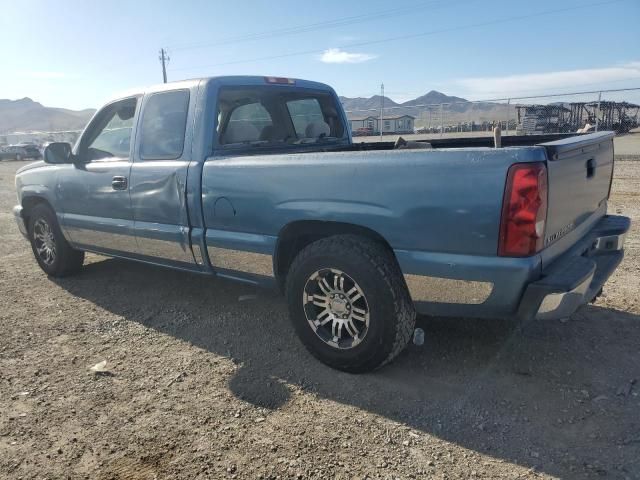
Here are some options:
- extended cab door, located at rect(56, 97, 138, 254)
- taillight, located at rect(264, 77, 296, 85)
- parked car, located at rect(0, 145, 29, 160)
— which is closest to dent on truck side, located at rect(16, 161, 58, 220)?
extended cab door, located at rect(56, 97, 138, 254)

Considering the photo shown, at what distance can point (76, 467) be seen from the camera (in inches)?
99.7

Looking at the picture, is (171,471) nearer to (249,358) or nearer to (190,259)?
(249,358)

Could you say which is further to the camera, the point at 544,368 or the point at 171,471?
the point at 544,368

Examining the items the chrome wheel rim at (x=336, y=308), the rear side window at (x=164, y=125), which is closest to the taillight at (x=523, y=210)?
the chrome wheel rim at (x=336, y=308)

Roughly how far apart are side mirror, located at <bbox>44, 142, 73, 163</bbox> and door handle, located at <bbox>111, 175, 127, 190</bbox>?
771mm

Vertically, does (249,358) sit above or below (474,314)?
below

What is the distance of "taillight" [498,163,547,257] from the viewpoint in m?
2.46

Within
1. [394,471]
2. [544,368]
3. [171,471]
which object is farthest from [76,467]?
[544,368]

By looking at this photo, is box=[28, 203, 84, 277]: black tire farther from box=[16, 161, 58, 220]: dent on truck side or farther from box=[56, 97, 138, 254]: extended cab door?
box=[56, 97, 138, 254]: extended cab door

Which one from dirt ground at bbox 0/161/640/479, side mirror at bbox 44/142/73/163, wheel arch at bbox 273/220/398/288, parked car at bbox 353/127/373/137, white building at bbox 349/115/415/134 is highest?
white building at bbox 349/115/415/134

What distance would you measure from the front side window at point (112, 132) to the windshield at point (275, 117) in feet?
3.27

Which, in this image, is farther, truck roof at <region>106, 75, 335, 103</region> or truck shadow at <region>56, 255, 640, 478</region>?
truck roof at <region>106, 75, 335, 103</region>

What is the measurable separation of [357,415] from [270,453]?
556 millimetres

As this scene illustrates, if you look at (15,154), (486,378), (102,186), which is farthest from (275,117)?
(15,154)
